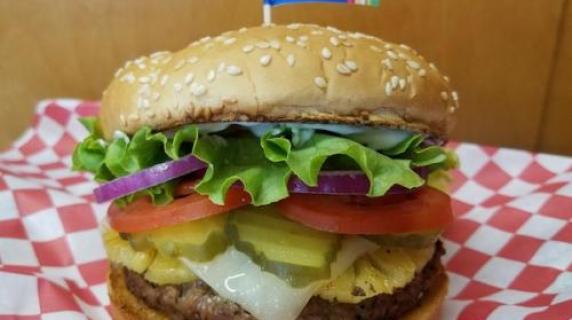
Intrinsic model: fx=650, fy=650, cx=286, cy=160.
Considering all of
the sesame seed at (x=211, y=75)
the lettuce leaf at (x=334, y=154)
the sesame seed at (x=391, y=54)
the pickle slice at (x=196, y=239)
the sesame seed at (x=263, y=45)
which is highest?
the sesame seed at (x=263, y=45)

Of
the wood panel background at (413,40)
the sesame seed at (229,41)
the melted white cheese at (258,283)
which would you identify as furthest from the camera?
the wood panel background at (413,40)

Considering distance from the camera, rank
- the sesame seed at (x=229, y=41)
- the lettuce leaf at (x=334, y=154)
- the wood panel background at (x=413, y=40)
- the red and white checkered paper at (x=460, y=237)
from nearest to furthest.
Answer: the lettuce leaf at (x=334, y=154) < the sesame seed at (x=229, y=41) < the red and white checkered paper at (x=460, y=237) < the wood panel background at (x=413, y=40)

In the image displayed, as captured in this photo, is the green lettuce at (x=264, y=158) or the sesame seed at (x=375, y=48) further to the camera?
the sesame seed at (x=375, y=48)

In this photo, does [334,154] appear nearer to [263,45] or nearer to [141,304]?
[263,45]

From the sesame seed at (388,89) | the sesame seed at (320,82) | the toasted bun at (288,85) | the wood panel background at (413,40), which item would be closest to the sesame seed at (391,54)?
the toasted bun at (288,85)

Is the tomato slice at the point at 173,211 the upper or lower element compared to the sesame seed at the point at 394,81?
lower

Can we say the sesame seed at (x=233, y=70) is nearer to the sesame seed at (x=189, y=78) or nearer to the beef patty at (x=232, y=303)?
the sesame seed at (x=189, y=78)

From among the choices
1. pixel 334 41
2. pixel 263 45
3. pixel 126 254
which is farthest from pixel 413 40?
pixel 126 254

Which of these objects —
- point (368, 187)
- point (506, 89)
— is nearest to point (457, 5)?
point (506, 89)
